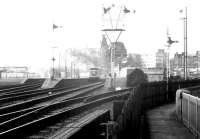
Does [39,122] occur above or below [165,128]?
above

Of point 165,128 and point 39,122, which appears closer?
point 39,122

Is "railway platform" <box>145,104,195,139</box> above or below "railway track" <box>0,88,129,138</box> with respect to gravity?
below

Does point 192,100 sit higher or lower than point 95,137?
higher

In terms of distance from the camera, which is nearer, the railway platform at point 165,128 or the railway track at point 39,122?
the railway track at point 39,122

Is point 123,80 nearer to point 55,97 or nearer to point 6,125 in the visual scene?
point 55,97

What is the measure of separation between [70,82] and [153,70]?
45.2 ft

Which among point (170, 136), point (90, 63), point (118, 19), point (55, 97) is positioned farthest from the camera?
point (90, 63)

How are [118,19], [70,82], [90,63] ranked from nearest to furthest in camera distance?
[118,19] → [70,82] → [90,63]

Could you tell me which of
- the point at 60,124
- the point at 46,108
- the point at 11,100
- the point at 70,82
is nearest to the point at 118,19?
the point at 70,82

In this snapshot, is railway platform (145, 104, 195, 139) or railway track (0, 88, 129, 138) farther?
railway platform (145, 104, 195, 139)

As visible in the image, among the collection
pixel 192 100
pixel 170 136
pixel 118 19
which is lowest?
pixel 170 136

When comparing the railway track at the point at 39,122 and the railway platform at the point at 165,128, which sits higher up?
the railway track at the point at 39,122

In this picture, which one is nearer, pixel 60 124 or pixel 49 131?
pixel 49 131

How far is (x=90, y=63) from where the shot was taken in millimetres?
153875
